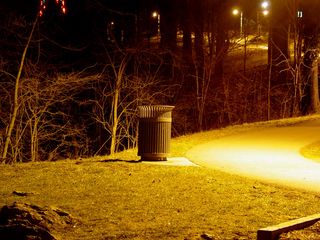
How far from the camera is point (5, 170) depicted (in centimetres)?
1334

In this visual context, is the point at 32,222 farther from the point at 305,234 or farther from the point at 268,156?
the point at 268,156

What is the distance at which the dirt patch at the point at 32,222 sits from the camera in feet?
24.6

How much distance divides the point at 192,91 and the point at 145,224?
25.3 meters

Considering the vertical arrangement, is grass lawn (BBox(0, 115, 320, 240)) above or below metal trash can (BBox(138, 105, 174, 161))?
below

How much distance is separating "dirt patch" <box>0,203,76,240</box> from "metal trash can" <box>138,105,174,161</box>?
5390 millimetres

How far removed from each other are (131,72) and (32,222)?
76.0ft

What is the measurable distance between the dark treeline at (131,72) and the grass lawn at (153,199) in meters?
9.47

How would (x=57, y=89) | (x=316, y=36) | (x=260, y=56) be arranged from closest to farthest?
1. (x=57, y=89)
2. (x=316, y=36)
3. (x=260, y=56)

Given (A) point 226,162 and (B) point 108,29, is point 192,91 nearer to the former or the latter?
(B) point 108,29

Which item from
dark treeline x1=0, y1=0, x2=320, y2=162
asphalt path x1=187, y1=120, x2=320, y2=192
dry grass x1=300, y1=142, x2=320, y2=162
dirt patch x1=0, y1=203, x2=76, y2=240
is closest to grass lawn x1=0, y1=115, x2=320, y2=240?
dirt patch x1=0, y1=203, x2=76, y2=240

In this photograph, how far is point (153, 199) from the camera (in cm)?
992

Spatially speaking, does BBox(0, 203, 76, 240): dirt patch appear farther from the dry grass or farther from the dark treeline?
the dark treeline

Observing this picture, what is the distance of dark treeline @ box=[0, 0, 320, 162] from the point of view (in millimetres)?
22942

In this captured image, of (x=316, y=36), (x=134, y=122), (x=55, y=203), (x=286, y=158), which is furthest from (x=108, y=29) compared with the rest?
(x=55, y=203)
